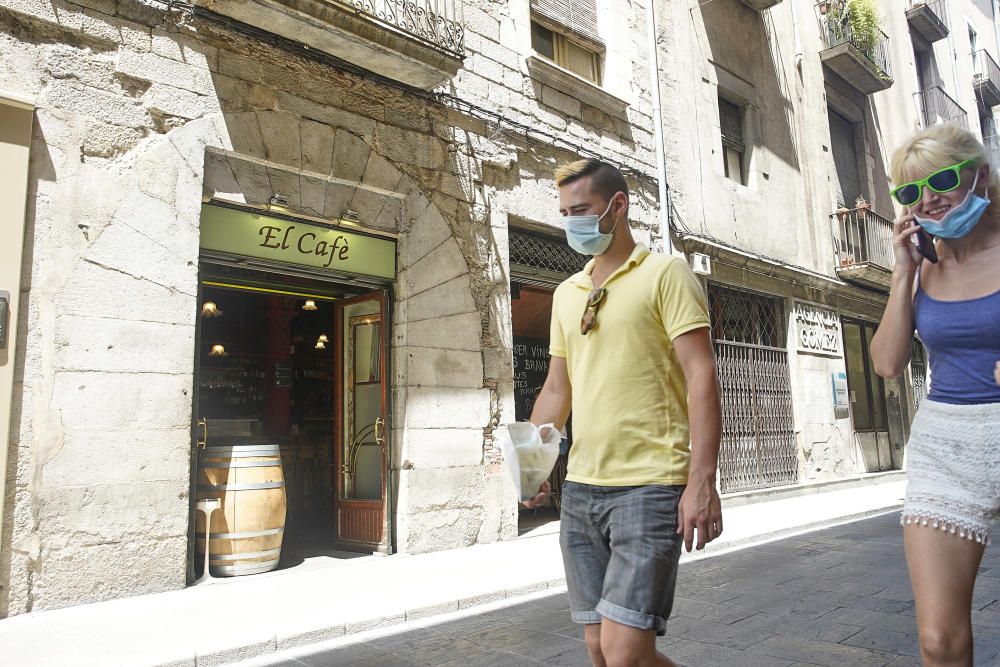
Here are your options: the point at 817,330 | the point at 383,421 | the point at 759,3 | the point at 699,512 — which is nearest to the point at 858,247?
the point at 817,330

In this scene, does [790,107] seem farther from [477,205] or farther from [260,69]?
[260,69]

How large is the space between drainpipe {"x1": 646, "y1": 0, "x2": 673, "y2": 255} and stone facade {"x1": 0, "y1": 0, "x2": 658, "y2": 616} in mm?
2352

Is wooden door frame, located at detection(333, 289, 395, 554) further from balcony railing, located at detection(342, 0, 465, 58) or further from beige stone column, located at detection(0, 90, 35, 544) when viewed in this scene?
beige stone column, located at detection(0, 90, 35, 544)

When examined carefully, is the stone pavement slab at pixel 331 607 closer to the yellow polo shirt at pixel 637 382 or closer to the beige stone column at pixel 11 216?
the beige stone column at pixel 11 216

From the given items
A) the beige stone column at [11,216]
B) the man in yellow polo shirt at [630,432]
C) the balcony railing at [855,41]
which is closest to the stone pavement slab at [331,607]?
the beige stone column at [11,216]

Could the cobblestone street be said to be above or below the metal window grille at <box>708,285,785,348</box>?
below

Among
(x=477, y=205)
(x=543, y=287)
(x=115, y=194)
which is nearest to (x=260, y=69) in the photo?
(x=115, y=194)

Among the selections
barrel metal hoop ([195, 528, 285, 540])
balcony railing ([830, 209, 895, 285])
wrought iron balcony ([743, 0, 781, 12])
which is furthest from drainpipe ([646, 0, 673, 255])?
barrel metal hoop ([195, 528, 285, 540])

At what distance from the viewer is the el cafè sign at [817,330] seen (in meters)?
13.5

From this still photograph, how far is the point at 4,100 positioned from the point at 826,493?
40.9ft

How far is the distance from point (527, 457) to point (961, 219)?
1454mm

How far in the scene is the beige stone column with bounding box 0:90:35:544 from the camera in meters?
5.02

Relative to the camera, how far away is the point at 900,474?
1509 centimetres

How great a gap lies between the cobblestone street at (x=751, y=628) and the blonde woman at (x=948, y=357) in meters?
1.91
